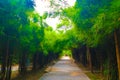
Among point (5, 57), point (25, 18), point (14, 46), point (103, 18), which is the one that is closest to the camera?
point (103, 18)

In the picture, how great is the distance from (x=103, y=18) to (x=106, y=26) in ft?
1.13

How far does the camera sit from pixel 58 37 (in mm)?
46281

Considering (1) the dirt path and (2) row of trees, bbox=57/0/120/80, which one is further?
(1) the dirt path

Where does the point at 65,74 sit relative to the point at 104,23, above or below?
below

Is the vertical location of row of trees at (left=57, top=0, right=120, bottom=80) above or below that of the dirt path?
above

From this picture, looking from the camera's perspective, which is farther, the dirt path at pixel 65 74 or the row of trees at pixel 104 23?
the dirt path at pixel 65 74

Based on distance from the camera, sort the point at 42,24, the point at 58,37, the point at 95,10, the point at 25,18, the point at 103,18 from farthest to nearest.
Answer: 1. the point at 58,37
2. the point at 42,24
3. the point at 25,18
4. the point at 95,10
5. the point at 103,18

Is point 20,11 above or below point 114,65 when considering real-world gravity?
above

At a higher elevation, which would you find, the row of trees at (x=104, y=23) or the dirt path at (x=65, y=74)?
the row of trees at (x=104, y=23)

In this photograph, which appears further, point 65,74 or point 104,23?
point 65,74

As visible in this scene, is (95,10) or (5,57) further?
(5,57)

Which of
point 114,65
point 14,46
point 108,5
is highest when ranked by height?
point 108,5

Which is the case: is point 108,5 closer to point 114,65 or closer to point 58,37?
point 114,65

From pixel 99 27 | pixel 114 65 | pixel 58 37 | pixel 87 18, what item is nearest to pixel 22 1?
pixel 87 18
